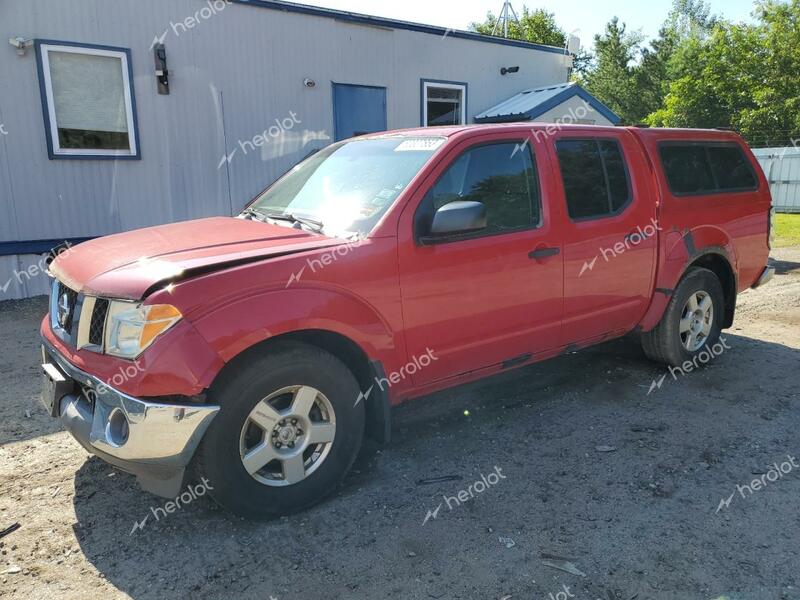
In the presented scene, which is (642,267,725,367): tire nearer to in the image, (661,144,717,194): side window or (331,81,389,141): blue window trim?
(661,144,717,194): side window

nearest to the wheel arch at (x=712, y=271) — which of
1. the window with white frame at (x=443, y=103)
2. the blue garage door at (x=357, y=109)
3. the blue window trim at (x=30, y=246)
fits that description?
the blue window trim at (x=30, y=246)

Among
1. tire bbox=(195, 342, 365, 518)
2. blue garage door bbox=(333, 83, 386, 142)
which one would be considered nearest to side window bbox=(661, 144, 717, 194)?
tire bbox=(195, 342, 365, 518)

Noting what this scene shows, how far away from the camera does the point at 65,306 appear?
3.13m

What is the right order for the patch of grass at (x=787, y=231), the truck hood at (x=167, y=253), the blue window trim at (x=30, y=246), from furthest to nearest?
1. the patch of grass at (x=787, y=231)
2. the blue window trim at (x=30, y=246)
3. the truck hood at (x=167, y=253)

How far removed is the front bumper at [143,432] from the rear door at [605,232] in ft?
8.44

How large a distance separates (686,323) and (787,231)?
1290 centimetres

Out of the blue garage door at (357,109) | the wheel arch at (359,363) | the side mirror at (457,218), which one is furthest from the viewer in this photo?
the blue garage door at (357,109)

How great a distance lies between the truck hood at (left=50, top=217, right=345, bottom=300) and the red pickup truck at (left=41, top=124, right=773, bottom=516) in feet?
0.05

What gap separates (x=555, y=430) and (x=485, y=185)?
1.72 m

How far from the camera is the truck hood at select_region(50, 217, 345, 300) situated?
2721 millimetres

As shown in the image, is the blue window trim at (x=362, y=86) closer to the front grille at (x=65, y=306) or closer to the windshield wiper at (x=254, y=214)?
the windshield wiper at (x=254, y=214)

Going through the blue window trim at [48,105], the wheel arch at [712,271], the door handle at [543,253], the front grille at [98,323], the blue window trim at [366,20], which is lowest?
the wheel arch at [712,271]

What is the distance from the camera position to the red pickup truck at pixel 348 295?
267cm

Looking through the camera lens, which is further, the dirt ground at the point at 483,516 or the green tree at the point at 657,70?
the green tree at the point at 657,70
